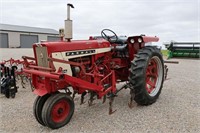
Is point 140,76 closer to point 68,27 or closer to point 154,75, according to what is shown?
Answer: point 154,75

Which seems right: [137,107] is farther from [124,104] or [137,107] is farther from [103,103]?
[103,103]

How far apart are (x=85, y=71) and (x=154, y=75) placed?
1703 mm

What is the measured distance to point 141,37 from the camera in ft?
12.5

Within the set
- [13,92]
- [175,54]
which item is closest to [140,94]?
[13,92]

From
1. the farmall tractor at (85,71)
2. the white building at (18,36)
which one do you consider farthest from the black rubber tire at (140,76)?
the white building at (18,36)

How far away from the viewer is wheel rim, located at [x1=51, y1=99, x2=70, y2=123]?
9.45ft

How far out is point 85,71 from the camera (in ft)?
11.0

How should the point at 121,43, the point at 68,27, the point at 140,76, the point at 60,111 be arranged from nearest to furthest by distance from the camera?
the point at 60,111 → the point at 68,27 → the point at 140,76 → the point at 121,43

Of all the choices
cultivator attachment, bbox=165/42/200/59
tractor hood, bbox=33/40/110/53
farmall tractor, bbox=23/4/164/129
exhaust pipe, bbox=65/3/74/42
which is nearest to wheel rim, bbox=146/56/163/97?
farmall tractor, bbox=23/4/164/129

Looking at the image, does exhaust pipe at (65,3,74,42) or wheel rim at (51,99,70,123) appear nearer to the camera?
wheel rim at (51,99,70,123)

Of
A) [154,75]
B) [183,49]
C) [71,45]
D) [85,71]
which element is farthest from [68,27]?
[183,49]

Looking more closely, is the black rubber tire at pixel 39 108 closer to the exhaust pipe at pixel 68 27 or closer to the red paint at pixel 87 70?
the red paint at pixel 87 70

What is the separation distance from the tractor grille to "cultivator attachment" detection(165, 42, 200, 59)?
12.1m

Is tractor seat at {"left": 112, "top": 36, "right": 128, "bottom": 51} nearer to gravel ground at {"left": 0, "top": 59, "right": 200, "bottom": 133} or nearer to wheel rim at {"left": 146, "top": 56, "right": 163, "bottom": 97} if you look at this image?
wheel rim at {"left": 146, "top": 56, "right": 163, "bottom": 97}
